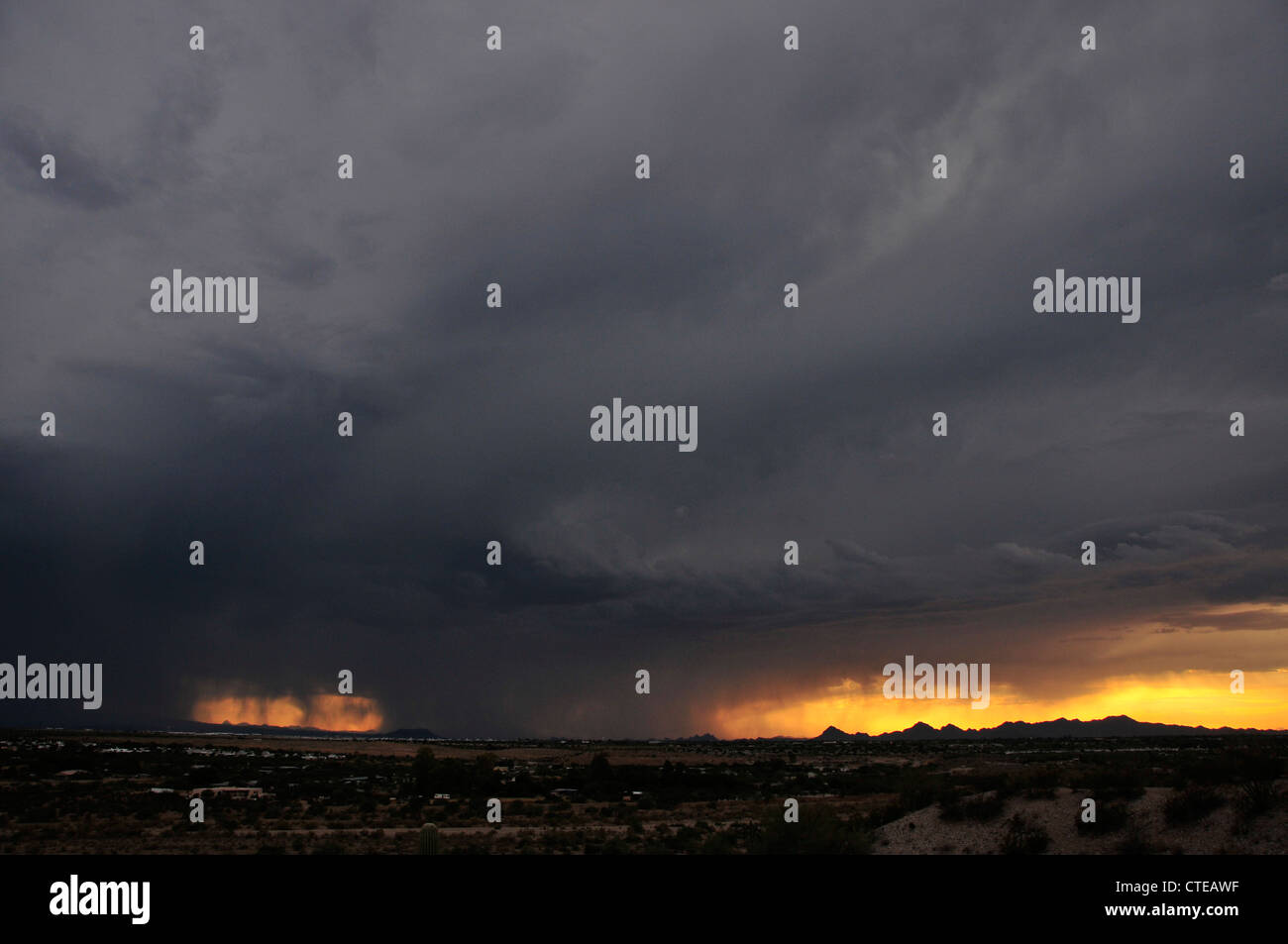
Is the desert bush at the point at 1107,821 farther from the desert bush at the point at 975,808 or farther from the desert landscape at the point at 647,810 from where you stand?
the desert bush at the point at 975,808

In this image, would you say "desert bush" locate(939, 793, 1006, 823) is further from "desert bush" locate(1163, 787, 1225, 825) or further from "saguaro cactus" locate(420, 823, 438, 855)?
"saguaro cactus" locate(420, 823, 438, 855)

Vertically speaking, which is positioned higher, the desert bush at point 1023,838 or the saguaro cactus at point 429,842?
the desert bush at point 1023,838

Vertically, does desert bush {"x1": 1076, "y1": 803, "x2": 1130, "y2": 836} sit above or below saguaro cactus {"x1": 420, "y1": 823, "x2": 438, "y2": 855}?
above

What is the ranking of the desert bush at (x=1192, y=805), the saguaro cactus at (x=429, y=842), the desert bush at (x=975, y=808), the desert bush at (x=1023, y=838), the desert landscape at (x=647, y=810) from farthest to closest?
the desert bush at (x=975, y=808) < the saguaro cactus at (x=429, y=842) < the desert bush at (x=1023, y=838) < the desert landscape at (x=647, y=810) < the desert bush at (x=1192, y=805)

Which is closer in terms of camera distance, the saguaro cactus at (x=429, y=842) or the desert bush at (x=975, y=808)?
the saguaro cactus at (x=429, y=842)

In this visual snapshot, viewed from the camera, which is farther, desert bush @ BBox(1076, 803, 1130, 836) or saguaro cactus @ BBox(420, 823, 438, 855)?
saguaro cactus @ BBox(420, 823, 438, 855)

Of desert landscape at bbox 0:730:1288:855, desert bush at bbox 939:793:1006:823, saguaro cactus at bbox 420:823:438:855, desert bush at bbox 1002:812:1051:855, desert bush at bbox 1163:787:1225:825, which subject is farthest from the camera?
desert bush at bbox 939:793:1006:823

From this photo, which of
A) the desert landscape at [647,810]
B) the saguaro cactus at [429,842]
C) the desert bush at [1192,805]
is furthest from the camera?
the saguaro cactus at [429,842]

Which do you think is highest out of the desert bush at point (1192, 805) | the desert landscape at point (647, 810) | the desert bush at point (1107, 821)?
the desert bush at point (1192, 805)

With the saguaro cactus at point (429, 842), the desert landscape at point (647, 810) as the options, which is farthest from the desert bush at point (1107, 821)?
the saguaro cactus at point (429, 842)

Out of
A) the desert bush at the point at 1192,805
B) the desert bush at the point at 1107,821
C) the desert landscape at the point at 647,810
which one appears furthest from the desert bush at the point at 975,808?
the desert bush at the point at 1192,805

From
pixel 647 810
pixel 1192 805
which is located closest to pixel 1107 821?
pixel 1192 805

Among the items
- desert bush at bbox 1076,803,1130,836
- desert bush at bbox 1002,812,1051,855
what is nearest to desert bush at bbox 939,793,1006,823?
desert bush at bbox 1002,812,1051,855
